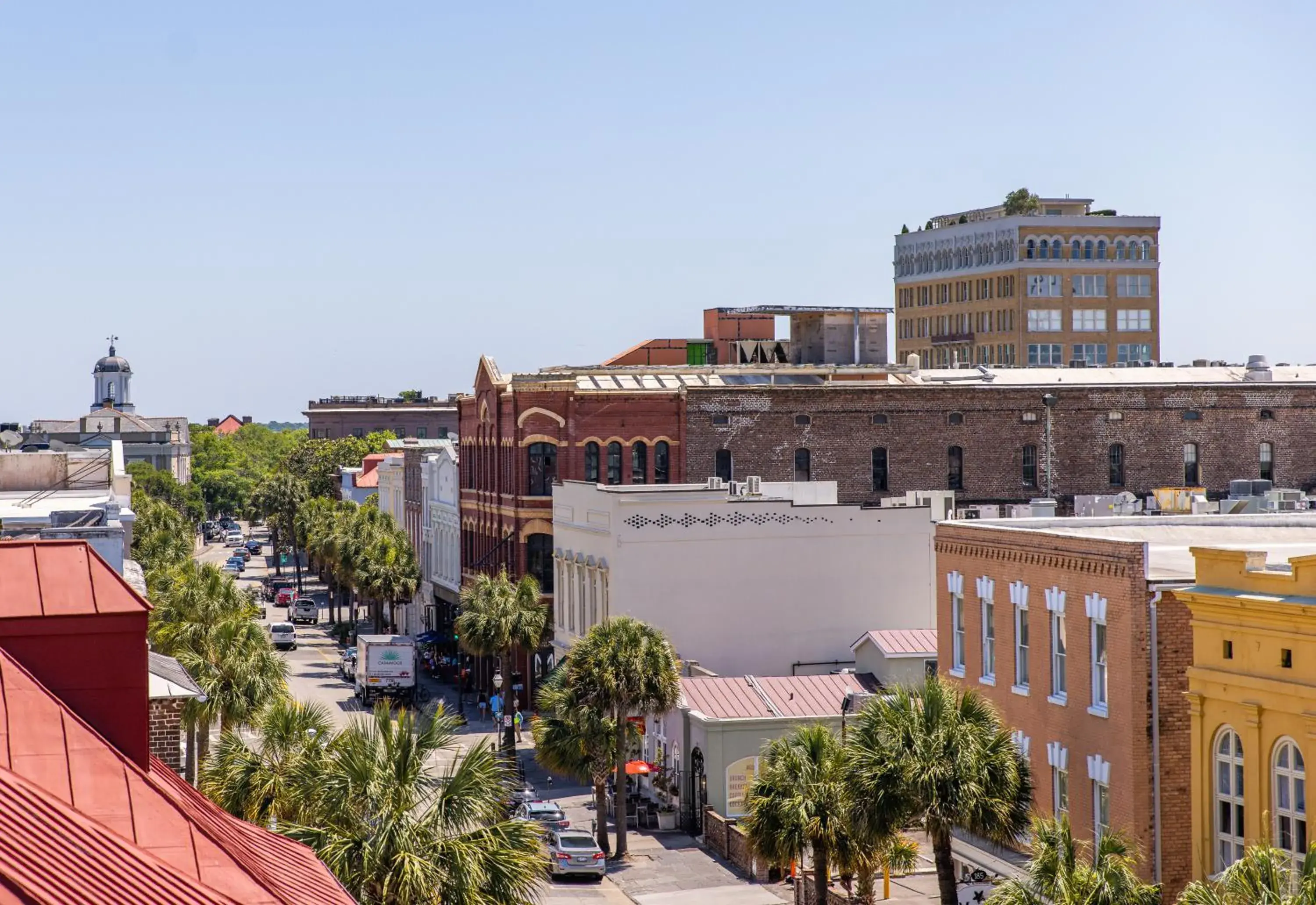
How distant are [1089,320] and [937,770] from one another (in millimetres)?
97644

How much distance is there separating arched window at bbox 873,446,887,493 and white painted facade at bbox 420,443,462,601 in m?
20.4

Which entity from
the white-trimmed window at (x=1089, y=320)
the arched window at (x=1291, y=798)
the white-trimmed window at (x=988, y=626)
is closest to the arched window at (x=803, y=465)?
the white-trimmed window at (x=988, y=626)

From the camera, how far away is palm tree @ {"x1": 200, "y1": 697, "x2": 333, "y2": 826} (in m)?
29.8

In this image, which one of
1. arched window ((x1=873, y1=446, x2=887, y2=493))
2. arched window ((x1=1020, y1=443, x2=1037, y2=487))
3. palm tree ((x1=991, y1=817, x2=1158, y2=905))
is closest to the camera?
palm tree ((x1=991, y1=817, x2=1158, y2=905))

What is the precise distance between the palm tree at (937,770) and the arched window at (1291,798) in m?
5.00

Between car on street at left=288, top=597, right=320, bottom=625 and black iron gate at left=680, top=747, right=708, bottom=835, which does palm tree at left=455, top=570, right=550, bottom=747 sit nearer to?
black iron gate at left=680, top=747, right=708, bottom=835

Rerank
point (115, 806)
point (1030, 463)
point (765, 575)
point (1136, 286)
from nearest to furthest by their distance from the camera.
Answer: point (115, 806) < point (765, 575) < point (1030, 463) < point (1136, 286)

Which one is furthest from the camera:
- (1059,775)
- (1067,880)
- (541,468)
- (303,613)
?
(303,613)

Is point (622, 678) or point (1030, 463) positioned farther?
point (1030, 463)

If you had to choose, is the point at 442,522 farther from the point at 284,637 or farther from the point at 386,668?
the point at 386,668

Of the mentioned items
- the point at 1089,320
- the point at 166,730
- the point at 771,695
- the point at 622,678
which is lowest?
the point at 771,695

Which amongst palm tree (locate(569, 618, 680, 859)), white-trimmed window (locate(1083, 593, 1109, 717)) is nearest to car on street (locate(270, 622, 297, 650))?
palm tree (locate(569, 618, 680, 859))

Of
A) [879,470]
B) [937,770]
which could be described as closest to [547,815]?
[937,770]

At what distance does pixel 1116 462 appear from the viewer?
74250 mm
